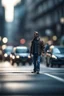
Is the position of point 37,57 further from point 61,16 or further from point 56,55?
point 61,16

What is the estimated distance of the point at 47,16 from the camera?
332 feet

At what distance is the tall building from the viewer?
87181mm

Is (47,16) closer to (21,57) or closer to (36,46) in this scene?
(21,57)

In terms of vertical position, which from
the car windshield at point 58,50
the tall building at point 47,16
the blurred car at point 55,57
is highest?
the tall building at point 47,16

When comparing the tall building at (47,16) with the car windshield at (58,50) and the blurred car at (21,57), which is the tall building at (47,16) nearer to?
the blurred car at (21,57)

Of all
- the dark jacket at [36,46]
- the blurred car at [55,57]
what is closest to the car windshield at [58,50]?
the blurred car at [55,57]

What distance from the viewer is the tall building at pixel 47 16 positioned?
87.2 m

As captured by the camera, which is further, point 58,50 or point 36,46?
point 58,50

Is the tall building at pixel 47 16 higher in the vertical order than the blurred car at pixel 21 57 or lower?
higher

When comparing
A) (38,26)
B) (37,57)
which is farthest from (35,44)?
(38,26)

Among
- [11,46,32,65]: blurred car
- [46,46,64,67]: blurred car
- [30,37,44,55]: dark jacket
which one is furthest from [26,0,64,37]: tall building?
[30,37,44,55]: dark jacket

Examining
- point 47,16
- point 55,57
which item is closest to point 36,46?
point 55,57

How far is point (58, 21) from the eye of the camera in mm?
87500

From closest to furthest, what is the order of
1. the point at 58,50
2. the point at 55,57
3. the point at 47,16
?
the point at 55,57
the point at 58,50
the point at 47,16
